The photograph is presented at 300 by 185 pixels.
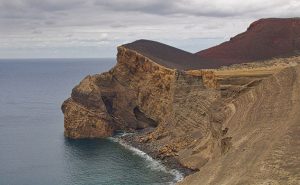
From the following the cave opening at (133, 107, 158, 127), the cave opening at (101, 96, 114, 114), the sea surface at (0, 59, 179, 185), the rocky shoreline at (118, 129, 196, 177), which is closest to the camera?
the sea surface at (0, 59, 179, 185)

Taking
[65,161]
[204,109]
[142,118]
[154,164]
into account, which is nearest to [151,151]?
[154,164]

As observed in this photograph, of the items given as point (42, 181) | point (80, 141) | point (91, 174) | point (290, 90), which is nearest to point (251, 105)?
point (290, 90)

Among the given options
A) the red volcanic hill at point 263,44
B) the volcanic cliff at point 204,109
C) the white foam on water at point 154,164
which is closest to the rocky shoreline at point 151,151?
the volcanic cliff at point 204,109

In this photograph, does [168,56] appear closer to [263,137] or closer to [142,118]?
[142,118]

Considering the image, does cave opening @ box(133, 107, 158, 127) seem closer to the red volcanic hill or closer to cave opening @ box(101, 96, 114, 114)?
cave opening @ box(101, 96, 114, 114)

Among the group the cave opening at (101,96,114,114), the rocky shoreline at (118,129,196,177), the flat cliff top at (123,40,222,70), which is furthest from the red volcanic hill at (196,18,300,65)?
the rocky shoreline at (118,129,196,177)

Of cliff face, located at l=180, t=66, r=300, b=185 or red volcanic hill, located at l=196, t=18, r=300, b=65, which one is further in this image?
red volcanic hill, located at l=196, t=18, r=300, b=65

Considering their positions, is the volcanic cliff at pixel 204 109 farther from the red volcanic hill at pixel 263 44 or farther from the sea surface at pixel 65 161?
the sea surface at pixel 65 161

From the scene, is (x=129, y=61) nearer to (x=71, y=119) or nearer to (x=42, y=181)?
(x=71, y=119)
